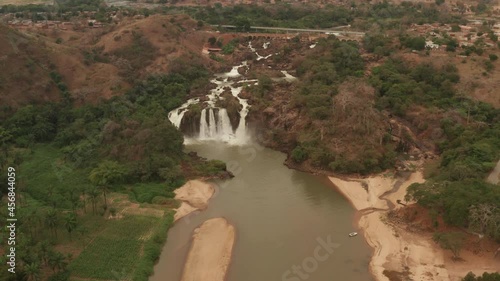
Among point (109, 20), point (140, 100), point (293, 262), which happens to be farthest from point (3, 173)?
point (109, 20)

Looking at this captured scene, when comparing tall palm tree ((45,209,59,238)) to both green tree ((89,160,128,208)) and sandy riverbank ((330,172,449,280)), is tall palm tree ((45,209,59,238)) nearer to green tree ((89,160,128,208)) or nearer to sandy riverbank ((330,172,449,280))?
green tree ((89,160,128,208))

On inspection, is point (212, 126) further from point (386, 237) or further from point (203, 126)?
point (386, 237)

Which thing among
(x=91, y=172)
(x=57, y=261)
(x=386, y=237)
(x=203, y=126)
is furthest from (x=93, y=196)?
(x=386, y=237)

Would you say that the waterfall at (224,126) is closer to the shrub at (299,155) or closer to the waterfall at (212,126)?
the waterfall at (212,126)

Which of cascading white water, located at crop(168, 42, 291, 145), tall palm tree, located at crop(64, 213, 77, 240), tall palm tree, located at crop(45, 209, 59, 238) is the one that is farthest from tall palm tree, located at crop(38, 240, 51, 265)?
cascading white water, located at crop(168, 42, 291, 145)

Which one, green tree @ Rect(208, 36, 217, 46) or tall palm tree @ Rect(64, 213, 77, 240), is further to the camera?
green tree @ Rect(208, 36, 217, 46)
